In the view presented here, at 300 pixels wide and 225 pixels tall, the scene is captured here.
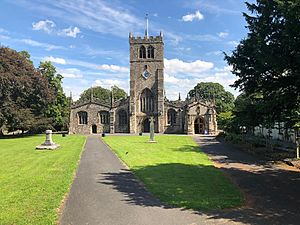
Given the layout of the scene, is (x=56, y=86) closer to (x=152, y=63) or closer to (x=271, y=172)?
(x=152, y=63)

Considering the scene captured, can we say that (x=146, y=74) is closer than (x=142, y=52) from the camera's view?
Yes

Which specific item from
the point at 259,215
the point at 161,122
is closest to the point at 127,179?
the point at 259,215

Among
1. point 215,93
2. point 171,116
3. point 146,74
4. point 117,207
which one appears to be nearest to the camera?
point 117,207

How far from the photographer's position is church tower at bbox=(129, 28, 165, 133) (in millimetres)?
61781

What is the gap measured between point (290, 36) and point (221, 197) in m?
6.11

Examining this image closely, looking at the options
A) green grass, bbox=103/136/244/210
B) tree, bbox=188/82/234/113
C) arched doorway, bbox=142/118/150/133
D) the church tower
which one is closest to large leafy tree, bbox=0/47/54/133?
the church tower

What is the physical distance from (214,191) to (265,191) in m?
1.96

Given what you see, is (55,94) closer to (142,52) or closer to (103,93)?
(142,52)

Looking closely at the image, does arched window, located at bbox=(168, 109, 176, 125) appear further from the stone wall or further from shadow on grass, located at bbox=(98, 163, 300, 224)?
shadow on grass, located at bbox=(98, 163, 300, 224)

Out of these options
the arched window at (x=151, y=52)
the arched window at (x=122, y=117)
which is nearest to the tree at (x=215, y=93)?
the arched window at (x=151, y=52)

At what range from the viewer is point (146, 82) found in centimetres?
6325

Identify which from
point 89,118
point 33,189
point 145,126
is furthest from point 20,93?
point 33,189

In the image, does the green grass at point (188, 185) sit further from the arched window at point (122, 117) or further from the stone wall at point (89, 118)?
the stone wall at point (89, 118)

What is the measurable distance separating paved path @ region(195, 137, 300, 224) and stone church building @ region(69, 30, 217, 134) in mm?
40820
